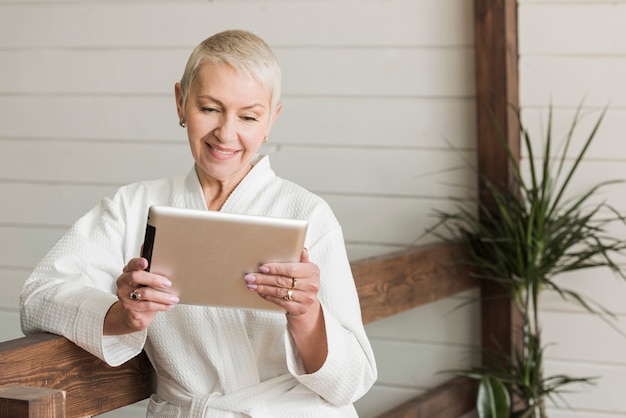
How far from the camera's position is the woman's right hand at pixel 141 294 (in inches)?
59.1

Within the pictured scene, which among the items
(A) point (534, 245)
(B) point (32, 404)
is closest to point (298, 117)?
(A) point (534, 245)

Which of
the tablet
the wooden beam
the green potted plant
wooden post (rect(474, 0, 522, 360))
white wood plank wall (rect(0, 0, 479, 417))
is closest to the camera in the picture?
the tablet

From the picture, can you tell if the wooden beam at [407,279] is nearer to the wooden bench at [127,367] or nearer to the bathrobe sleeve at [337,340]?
the wooden bench at [127,367]

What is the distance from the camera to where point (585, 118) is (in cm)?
316

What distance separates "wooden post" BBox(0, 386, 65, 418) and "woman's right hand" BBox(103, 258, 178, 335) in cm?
24

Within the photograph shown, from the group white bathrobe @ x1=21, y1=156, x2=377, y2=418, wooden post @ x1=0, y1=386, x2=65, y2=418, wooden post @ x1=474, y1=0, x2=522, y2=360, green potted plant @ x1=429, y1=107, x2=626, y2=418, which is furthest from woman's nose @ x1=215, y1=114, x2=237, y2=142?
wooden post @ x1=474, y1=0, x2=522, y2=360

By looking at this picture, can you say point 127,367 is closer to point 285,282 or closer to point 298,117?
point 285,282

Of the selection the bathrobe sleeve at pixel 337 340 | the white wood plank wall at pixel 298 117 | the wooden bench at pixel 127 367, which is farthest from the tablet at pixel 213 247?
the white wood plank wall at pixel 298 117

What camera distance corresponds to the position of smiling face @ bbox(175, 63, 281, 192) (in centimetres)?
165

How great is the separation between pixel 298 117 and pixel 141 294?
202 centimetres

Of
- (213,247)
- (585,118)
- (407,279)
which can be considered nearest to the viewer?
(213,247)

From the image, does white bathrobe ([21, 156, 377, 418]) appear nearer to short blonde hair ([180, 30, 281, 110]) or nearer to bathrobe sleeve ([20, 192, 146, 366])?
A: bathrobe sleeve ([20, 192, 146, 366])

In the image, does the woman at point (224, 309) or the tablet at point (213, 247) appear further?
the woman at point (224, 309)

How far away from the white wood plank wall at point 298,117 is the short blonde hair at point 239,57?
67.3 inches
